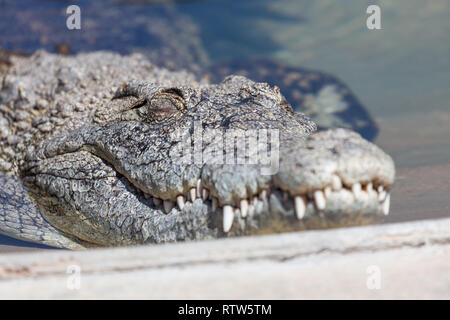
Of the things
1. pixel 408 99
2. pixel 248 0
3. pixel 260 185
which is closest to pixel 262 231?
pixel 260 185

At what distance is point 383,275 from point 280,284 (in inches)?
15.5

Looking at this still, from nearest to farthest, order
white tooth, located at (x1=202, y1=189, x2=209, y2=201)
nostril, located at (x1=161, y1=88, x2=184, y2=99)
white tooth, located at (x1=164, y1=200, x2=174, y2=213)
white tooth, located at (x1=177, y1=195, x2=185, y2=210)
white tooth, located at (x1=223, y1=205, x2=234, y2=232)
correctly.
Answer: white tooth, located at (x1=223, y1=205, x2=234, y2=232) < white tooth, located at (x1=202, y1=189, x2=209, y2=201) < white tooth, located at (x1=177, y1=195, x2=185, y2=210) < white tooth, located at (x1=164, y1=200, x2=174, y2=213) < nostril, located at (x1=161, y1=88, x2=184, y2=99)

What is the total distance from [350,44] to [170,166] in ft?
27.5

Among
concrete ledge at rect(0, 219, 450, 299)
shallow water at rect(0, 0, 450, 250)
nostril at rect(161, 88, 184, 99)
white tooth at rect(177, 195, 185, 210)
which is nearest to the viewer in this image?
concrete ledge at rect(0, 219, 450, 299)

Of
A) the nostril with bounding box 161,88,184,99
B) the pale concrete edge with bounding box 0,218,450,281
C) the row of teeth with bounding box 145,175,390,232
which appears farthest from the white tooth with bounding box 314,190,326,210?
the nostril with bounding box 161,88,184,99

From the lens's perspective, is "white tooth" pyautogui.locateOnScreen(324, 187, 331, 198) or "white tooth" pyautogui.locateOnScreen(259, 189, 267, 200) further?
"white tooth" pyautogui.locateOnScreen(259, 189, 267, 200)

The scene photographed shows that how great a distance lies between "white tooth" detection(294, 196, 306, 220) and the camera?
191 cm

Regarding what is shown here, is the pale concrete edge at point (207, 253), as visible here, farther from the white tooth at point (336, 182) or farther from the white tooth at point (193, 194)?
the white tooth at point (193, 194)

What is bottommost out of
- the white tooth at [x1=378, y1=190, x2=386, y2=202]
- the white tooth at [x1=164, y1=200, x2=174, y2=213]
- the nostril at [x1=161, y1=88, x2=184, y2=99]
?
the white tooth at [x1=164, y1=200, x2=174, y2=213]

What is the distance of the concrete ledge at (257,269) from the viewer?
1626 mm

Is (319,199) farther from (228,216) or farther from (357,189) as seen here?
(228,216)

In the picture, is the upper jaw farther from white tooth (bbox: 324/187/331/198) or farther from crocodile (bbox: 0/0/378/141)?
crocodile (bbox: 0/0/378/141)

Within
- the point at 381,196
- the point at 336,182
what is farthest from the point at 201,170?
the point at 381,196
